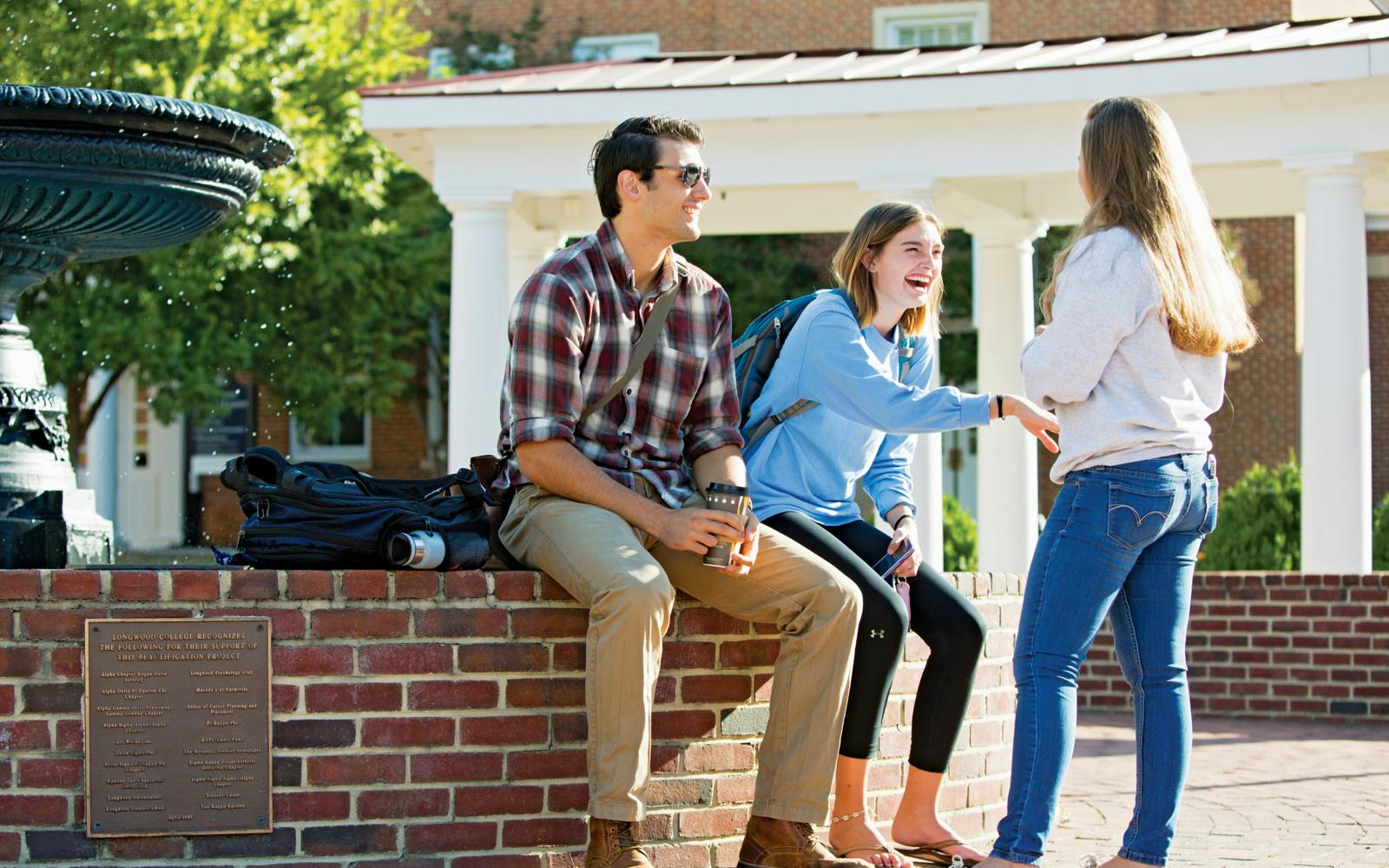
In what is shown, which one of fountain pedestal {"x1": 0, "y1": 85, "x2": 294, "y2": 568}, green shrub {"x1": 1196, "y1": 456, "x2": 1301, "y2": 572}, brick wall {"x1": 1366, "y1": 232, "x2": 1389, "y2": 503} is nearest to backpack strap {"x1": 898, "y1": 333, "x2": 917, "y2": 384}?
fountain pedestal {"x1": 0, "y1": 85, "x2": 294, "y2": 568}

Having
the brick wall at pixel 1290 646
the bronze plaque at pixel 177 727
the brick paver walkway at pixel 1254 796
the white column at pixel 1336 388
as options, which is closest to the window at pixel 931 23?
the white column at pixel 1336 388

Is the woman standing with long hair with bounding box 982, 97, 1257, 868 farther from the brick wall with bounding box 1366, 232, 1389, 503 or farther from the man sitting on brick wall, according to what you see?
the brick wall with bounding box 1366, 232, 1389, 503

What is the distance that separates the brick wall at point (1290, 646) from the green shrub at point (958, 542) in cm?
417

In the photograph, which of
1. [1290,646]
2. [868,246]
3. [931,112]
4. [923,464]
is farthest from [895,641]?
[931,112]

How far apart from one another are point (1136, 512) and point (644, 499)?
1160mm

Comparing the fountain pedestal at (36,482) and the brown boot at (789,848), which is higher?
the fountain pedestal at (36,482)

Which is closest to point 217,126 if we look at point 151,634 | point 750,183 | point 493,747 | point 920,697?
point 151,634

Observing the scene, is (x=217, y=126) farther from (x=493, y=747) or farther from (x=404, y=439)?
(x=404, y=439)

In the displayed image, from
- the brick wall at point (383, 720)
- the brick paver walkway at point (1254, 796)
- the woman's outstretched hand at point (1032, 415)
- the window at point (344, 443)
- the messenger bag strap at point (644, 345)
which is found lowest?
the brick paver walkway at point (1254, 796)

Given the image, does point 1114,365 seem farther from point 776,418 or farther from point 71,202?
point 71,202

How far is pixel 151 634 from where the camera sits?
4.11m

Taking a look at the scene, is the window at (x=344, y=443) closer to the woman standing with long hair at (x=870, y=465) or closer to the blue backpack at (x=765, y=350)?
the blue backpack at (x=765, y=350)

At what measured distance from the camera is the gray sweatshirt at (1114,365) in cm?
400

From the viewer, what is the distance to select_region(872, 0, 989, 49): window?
937 inches
